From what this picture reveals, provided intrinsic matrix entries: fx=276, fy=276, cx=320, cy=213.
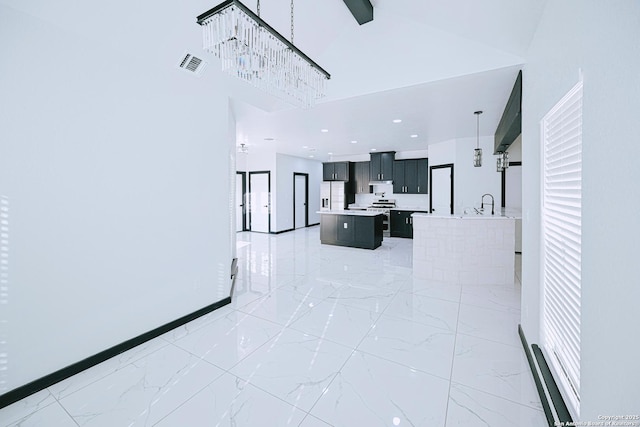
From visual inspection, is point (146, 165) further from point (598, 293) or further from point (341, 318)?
point (598, 293)

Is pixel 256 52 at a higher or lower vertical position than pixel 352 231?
higher

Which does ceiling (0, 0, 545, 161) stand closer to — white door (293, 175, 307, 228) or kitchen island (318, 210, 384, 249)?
kitchen island (318, 210, 384, 249)

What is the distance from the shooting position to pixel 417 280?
4.35 meters

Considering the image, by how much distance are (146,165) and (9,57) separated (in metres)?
1.03

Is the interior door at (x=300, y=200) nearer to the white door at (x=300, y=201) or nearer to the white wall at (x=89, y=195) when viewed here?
the white door at (x=300, y=201)

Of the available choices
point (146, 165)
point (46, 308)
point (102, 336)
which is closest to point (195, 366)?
point (102, 336)

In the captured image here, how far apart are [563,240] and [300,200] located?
8525mm

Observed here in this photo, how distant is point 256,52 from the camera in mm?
1858

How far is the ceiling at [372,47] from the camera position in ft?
6.91

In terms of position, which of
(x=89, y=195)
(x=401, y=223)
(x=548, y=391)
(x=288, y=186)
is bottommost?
(x=548, y=391)

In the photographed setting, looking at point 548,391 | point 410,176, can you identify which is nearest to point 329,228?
point 410,176

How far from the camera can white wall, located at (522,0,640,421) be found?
0.81 meters

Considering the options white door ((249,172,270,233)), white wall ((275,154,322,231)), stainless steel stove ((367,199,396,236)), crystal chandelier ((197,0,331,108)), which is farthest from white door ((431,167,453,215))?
crystal chandelier ((197,0,331,108))

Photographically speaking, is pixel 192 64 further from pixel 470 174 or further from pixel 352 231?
pixel 470 174
